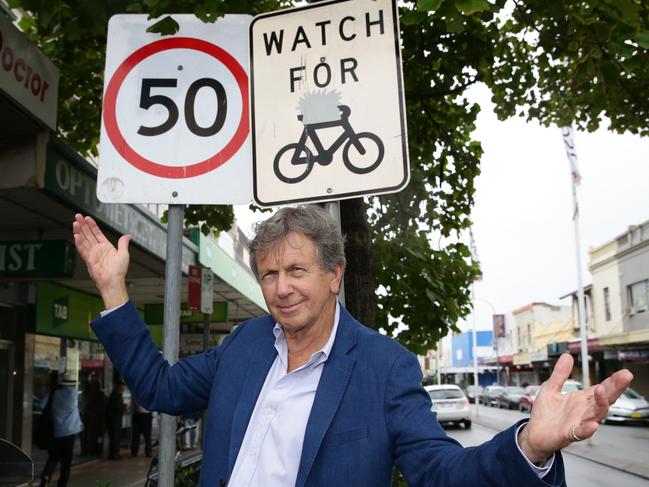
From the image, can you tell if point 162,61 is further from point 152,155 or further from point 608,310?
point 608,310

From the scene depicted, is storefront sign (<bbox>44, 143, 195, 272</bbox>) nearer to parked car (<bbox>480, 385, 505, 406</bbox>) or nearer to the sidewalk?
the sidewalk

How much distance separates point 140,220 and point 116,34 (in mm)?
6959

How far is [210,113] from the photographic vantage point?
2.80 m

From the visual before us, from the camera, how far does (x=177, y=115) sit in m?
2.77

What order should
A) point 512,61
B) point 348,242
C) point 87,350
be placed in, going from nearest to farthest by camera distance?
1. point 348,242
2. point 512,61
3. point 87,350

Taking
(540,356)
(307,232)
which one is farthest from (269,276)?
(540,356)

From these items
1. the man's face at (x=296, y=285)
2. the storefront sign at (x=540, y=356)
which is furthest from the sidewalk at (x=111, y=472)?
the storefront sign at (x=540, y=356)

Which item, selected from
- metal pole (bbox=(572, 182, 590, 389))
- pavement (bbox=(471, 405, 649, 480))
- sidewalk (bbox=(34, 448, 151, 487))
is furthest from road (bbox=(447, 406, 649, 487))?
sidewalk (bbox=(34, 448, 151, 487))

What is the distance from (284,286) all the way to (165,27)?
1.39 metres

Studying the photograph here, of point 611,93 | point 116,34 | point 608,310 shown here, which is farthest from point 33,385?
point 608,310

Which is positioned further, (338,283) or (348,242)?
(348,242)

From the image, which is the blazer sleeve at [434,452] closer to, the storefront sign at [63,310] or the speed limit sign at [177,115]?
the speed limit sign at [177,115]

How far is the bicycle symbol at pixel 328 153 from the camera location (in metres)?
2.65

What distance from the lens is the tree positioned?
6.60 m
